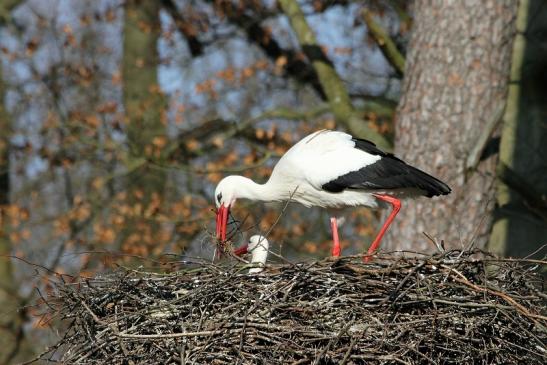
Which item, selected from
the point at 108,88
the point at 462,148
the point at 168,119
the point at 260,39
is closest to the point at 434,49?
the point at 462,148

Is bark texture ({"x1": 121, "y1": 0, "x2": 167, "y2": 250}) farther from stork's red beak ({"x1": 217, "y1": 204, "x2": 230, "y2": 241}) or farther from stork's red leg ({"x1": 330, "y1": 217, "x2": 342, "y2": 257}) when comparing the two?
stork's red leg ({"x1": 330, "y1": 217, "x2": 342, "y2": 257})

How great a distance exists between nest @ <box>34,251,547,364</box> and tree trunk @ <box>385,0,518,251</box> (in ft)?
9.44

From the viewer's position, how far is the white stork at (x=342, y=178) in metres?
7.99

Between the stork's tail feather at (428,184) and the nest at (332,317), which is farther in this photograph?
the stork's tail feather at (428,184)

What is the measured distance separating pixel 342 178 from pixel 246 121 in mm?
4398

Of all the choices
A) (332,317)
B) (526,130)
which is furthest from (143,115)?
(332,317)

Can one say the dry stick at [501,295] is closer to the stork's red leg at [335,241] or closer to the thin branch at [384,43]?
the stork's red leg at [335,241]

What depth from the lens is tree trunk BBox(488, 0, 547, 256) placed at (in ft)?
36.2

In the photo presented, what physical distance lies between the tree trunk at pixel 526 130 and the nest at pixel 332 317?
4672 millimetres

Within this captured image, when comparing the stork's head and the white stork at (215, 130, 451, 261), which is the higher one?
the white stork at (215, 130, 451, 261)

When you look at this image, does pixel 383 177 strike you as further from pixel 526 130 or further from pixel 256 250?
pixel 526 130

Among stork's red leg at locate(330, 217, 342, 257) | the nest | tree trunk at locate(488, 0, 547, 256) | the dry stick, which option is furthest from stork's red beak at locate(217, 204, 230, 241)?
tree trunk at locate(488, 0, 547, 256)

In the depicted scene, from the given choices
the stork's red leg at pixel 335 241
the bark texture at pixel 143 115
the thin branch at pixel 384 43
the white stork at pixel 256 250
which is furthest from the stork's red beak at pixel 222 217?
the bark texture at pixel 143 115

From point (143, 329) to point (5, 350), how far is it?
8066 mm
